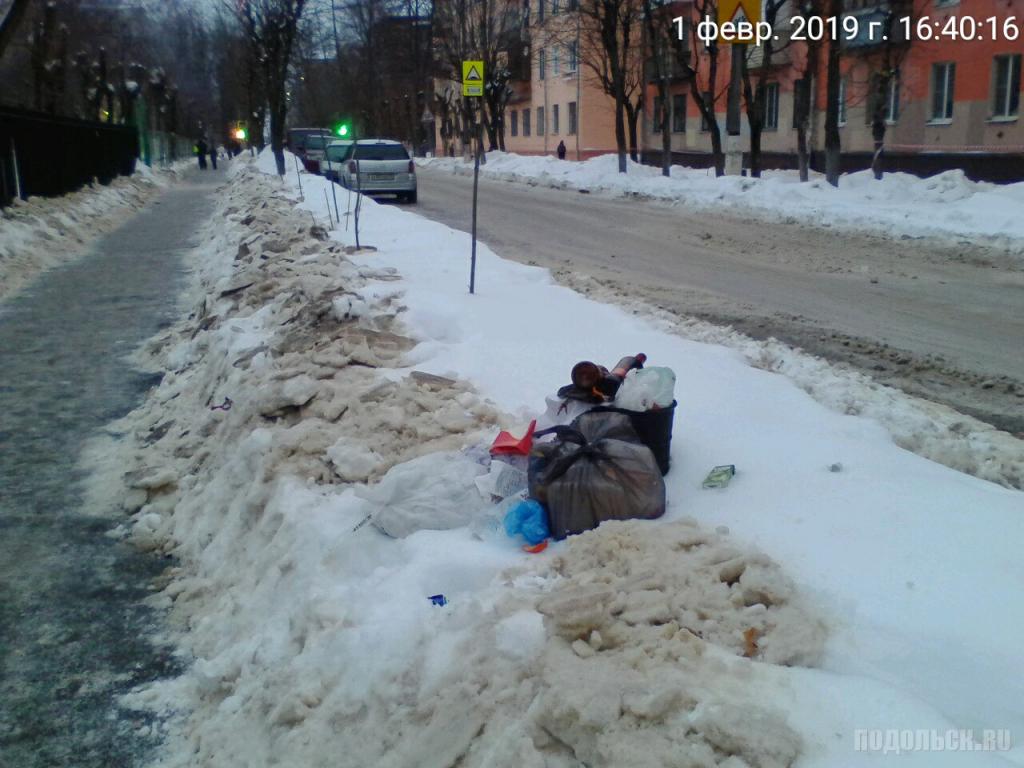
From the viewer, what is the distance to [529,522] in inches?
149

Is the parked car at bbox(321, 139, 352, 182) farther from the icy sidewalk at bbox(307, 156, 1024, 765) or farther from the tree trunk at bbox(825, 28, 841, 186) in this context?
the icy sidewalk at bbox(307, 156, 1024, 765)

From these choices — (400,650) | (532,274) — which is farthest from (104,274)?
(400,650)

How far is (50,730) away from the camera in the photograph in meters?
3.69

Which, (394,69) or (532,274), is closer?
(532,274)

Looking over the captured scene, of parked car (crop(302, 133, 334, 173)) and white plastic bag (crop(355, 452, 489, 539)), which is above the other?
parked car (crop(302, 133, 334, 173))

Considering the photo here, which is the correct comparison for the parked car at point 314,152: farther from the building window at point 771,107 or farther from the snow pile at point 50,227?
the building window at point 771,107

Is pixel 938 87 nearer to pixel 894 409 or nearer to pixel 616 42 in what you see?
pixel 616 42

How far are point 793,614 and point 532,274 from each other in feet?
25.3

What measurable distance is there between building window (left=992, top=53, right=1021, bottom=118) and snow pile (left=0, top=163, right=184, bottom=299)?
74.4 feet

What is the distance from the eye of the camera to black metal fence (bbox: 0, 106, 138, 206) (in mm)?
19359

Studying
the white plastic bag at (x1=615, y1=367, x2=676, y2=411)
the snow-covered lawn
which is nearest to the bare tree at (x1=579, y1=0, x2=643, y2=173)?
the snow-covered lawn

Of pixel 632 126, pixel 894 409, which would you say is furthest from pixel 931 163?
pixel 894 409

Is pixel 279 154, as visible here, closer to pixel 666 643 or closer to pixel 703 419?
pixel 703 419

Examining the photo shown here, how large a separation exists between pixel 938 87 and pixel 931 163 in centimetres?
250
